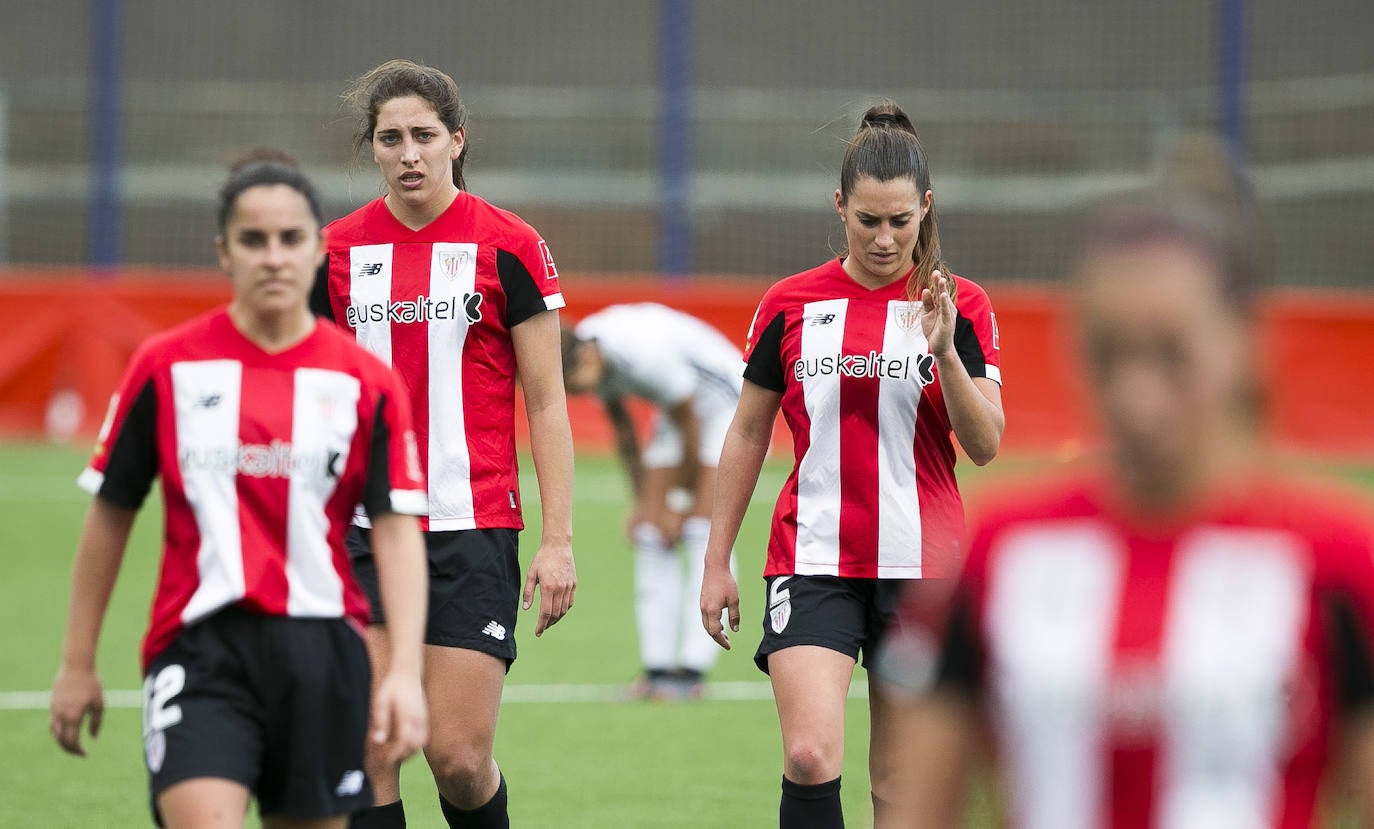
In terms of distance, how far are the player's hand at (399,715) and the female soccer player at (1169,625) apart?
145 centimetres

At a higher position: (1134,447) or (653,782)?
(1134,447)

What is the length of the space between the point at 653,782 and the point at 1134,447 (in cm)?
500

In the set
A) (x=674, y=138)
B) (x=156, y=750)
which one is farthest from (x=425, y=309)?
(x=674, y=138)

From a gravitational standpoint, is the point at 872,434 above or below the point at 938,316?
below

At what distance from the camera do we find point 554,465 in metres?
4.66

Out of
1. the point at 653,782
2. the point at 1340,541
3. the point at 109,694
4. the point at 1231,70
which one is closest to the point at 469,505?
the point at 653,782

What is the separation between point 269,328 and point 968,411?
1.72 m

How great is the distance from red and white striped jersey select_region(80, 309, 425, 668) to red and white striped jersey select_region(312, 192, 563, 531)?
3.64 ft

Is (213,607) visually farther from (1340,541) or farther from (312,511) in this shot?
(1340,541)

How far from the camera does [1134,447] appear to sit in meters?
1.77

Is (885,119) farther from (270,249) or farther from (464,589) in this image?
(270,249)

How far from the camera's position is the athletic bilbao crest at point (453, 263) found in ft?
15.2

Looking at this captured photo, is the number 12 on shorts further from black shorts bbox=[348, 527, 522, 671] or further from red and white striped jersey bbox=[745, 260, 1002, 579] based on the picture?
red and white striped jersey bbox=[745, 260, 1002, 579]

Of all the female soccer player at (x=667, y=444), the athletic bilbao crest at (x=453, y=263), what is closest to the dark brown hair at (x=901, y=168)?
the athletic bilbao crest at (x=453, y=263)
